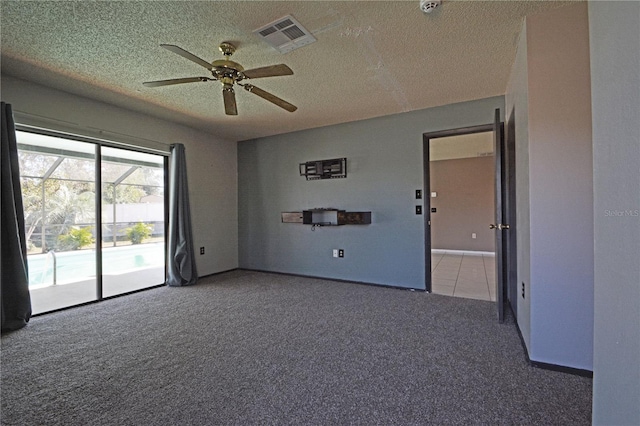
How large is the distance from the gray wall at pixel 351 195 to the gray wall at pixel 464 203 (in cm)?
370

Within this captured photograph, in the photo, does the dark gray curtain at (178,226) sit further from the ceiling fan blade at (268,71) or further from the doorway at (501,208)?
the doorway at (501,208)

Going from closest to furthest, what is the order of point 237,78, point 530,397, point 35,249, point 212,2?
point 530,397 → point 212,2 → point 237,78 → point 35,249

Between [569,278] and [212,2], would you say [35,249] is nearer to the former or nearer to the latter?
[212,2]

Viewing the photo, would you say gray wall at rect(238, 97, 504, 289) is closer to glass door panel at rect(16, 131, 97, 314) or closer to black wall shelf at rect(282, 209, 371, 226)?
black wall shelf at rect(282, 209, 371, 226)

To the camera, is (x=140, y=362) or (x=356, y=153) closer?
(x=140, y=362)

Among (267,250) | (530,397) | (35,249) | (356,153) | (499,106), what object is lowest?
(530,397)

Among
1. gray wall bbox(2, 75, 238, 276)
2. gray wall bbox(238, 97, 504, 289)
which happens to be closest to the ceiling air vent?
gray wall bbox(238, 97, 504, 289)

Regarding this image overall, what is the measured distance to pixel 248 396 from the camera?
1.61 metres

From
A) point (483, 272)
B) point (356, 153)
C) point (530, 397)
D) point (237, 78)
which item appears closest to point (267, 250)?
point (356, 153)

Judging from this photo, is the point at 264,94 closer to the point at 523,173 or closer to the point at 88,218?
the point at 523,173

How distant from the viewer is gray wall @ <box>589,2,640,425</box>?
645mm

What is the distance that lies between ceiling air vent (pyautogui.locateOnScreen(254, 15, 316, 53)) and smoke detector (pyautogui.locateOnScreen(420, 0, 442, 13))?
2.50ft

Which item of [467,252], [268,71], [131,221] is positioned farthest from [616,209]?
[467,252]

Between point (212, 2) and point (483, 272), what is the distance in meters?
5.05
